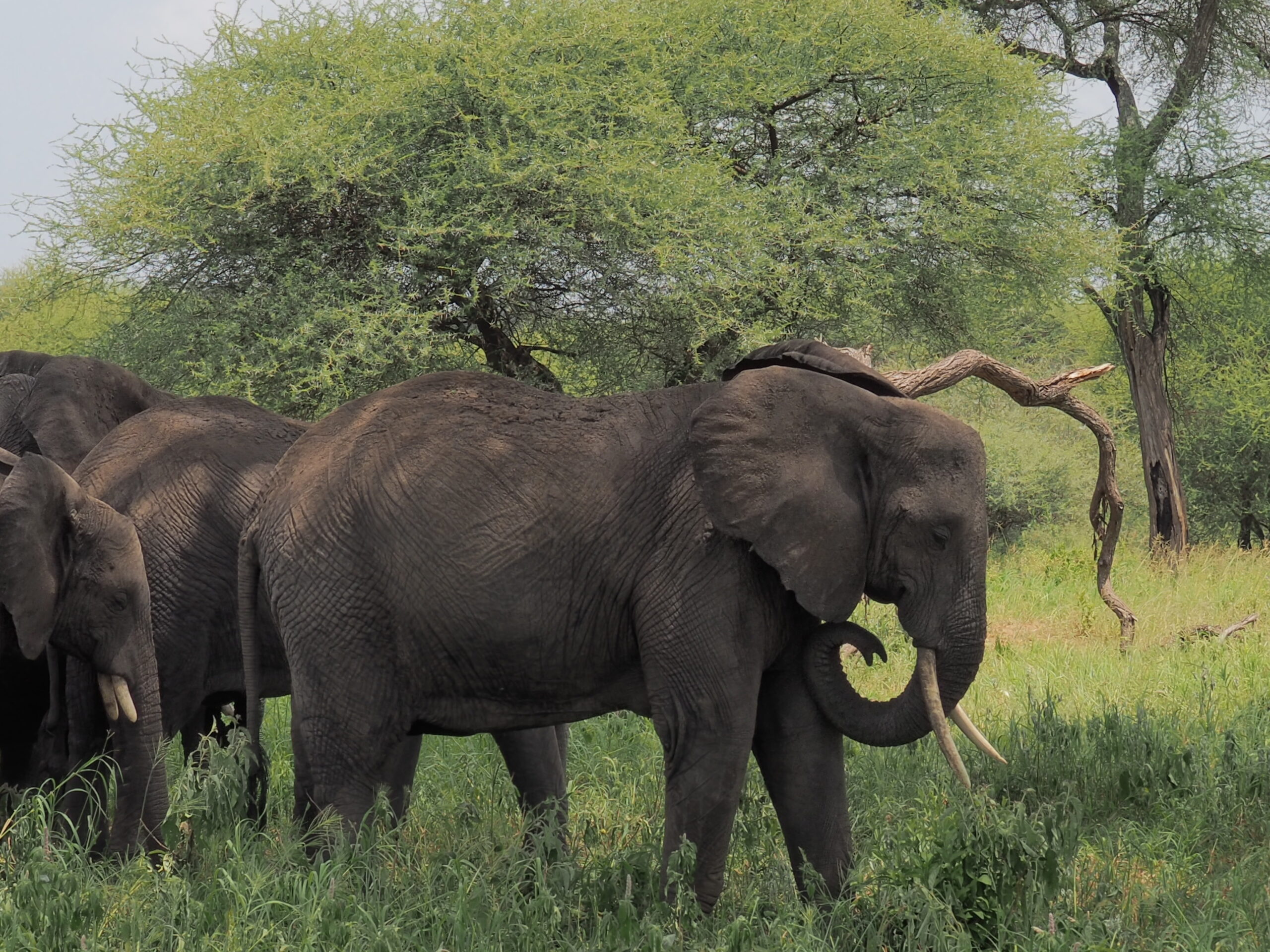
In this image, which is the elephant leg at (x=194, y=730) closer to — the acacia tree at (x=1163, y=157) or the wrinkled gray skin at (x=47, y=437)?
the wrinkled gray skin at (x=47, y=437)

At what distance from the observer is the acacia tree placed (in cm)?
1956

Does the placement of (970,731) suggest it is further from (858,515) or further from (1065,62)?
(1065,62)

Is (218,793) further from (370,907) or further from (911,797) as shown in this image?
(911,797)

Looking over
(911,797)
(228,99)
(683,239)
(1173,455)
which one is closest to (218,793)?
(911,797)

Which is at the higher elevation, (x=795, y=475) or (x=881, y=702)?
(x=795, y=475)

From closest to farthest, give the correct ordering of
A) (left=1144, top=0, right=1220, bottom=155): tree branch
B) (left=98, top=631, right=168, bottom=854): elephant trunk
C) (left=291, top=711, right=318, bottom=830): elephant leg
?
1. (left=291, top=711, right=318, bottom=830): elephant leg
2. (left=98, top=631, right=168, bottom=854): elephant trunk
3. (left=1144, top=0, right=1220, bottom=155): tree branch

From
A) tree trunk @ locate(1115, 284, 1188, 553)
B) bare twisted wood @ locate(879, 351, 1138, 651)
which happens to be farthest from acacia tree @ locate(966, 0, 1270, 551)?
bare twisted wood @ locate(879, 351, 1138, 651)

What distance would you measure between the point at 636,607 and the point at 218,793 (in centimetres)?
164

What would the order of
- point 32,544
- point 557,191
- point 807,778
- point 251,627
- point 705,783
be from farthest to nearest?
point 557,191
point 251,627
point 32,544
point 807,778
point 705,783

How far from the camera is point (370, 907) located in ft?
14.4

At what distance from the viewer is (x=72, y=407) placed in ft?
25.0

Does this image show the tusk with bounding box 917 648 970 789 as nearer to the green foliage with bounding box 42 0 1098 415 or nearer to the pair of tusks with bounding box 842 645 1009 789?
the pair of tusks with bounding box 842 645 1009 789

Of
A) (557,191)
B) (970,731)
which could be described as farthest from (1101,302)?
(970,731)

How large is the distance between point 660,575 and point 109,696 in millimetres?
2340
